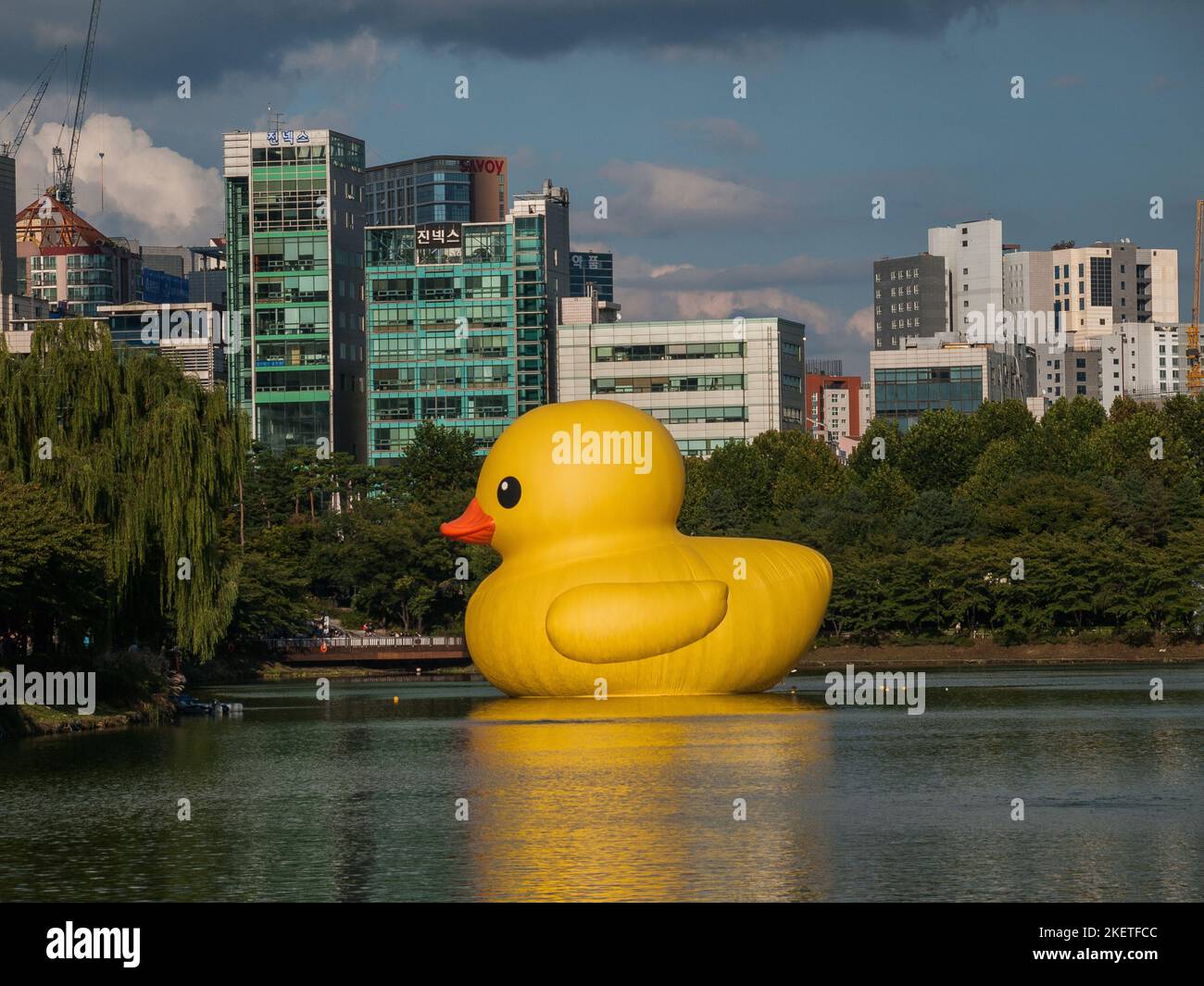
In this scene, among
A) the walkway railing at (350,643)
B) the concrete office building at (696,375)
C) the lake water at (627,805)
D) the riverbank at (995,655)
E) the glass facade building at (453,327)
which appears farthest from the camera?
the glass facade building at (453,327)

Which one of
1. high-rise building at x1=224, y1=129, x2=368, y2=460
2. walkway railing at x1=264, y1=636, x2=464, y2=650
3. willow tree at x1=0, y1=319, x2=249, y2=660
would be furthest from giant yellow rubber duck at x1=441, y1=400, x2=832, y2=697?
high-rise building at x1=224, y1=129, x2=368, y2=460

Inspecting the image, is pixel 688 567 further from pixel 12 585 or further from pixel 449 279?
pixel 449 279

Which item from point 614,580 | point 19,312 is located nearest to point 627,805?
point 614,580

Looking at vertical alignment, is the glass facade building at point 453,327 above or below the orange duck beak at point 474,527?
above

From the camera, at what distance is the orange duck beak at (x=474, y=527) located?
1866 inches

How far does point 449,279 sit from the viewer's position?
447 ft

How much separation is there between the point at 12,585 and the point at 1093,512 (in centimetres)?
5507

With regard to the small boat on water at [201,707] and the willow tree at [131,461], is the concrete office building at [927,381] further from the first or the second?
the willow tree at [131,461]

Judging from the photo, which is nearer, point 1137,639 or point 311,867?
point 311,867

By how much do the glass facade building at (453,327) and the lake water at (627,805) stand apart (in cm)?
8768

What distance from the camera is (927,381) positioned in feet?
540

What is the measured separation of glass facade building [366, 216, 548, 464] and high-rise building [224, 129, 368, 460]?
337 cm

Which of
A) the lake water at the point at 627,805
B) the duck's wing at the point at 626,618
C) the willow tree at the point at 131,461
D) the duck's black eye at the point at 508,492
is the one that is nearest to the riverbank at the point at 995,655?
the lake water at the point at 627,805

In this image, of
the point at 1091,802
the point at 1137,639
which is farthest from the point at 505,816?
the point at 1137,639
